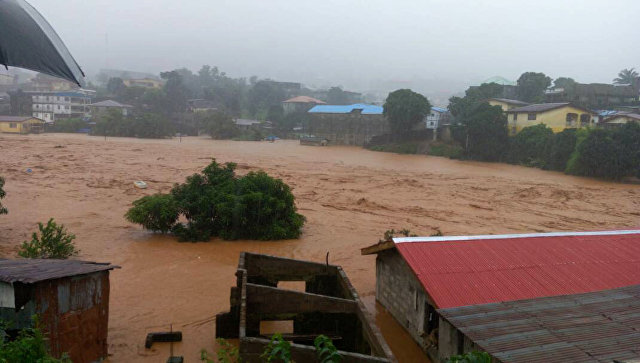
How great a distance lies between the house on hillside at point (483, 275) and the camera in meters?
6.52

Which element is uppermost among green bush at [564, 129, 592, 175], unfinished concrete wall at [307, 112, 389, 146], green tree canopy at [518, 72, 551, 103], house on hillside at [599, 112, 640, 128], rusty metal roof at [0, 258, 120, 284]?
green tree canopy at [518, 72, 551, 103]

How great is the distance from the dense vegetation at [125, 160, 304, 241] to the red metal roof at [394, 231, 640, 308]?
7178 mm

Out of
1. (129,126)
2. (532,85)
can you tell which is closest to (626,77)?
(532,85)

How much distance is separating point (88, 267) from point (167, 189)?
16.5 metres

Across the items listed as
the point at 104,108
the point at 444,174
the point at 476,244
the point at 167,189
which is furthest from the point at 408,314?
the point at 104,108

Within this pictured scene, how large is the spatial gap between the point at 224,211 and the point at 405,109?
111 feet

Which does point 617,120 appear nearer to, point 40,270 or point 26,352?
point 40,270

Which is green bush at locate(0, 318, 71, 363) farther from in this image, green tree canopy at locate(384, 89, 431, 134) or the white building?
the white building

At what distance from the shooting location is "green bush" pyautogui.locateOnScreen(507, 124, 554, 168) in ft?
116

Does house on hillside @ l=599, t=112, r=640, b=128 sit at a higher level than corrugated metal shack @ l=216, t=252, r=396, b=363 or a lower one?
higher

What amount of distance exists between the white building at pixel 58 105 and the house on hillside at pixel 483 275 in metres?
60.4

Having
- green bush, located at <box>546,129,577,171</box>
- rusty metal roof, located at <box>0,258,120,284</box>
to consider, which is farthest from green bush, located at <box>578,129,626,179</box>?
rusty metal roof, located at <box>0,258,120,284</box>

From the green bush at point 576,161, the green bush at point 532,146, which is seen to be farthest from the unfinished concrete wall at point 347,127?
the green bush at point 576,161

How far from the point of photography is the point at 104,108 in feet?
197
